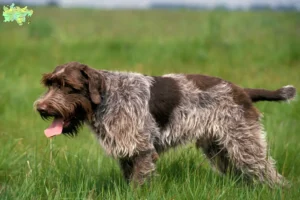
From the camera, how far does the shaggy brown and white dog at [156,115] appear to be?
5543 millimetres

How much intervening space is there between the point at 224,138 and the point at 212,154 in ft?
1.39

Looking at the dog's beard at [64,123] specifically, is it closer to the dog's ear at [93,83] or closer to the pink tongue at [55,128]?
the pink tongue at [55,128]

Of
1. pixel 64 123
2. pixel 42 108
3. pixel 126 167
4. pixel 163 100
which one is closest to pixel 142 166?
pixel 126 167

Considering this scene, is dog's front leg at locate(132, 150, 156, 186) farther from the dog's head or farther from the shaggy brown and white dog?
the dog's head

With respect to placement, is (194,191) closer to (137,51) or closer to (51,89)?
(51,89)

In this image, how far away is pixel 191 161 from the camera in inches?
253

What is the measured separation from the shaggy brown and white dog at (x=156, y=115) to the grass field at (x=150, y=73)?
0.28 m

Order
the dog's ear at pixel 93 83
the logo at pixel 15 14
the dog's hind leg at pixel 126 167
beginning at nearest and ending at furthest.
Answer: the logo at pixel 15 14
the dog's ear at pixel 93 83
the dog's hind leg at pixel 126 167

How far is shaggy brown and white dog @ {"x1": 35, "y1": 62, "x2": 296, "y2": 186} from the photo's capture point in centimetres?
554

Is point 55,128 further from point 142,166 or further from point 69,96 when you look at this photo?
point 142,166

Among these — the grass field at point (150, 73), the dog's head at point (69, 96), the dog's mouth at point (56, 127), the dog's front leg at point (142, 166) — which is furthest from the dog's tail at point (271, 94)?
the dog's mouth at point (56, 127)

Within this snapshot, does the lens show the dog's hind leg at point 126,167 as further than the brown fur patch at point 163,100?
Yes

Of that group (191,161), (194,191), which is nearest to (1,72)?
(191,161)

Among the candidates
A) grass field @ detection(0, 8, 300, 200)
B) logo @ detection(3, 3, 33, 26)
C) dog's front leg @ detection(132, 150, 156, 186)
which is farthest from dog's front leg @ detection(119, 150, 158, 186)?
logo @ detection(3, 3, 33, 26)
